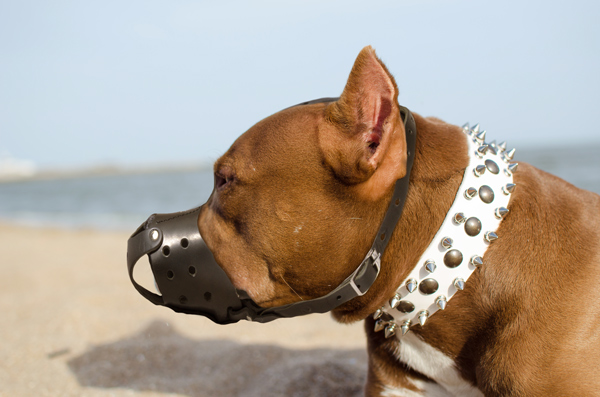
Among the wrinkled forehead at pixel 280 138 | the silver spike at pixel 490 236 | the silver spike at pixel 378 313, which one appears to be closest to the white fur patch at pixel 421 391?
the silver spike at pixel 378 313

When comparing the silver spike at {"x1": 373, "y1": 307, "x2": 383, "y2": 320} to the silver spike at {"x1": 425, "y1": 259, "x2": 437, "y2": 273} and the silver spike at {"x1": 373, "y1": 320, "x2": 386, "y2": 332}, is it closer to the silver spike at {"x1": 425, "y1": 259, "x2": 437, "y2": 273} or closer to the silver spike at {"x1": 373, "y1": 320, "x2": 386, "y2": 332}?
the silver spike at {"x1": 373, "y1": 320, "x2": 386, "y2": 332}

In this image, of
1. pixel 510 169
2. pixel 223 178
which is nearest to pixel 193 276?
pixel 223 178

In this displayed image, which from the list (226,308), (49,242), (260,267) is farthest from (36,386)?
(49,242)

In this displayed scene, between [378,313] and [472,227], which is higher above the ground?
[472,227]

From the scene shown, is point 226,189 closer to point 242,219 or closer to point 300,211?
point 242,219

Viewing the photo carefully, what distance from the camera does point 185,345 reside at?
407 cm

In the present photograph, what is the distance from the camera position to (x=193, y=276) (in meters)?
2.10

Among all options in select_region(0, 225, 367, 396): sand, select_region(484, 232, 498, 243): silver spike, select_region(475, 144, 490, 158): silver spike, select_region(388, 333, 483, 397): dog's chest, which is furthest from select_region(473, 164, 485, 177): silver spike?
select_region(0, 225, 367, 396): sand

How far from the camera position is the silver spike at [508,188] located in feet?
6.37

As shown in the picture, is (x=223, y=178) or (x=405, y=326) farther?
(x=223, y=178)

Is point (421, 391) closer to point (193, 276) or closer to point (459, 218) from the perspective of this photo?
point (459, 218)

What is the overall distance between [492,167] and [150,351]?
304 cm

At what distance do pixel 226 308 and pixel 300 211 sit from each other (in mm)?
563

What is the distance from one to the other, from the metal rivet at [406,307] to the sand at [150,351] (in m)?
1.47
